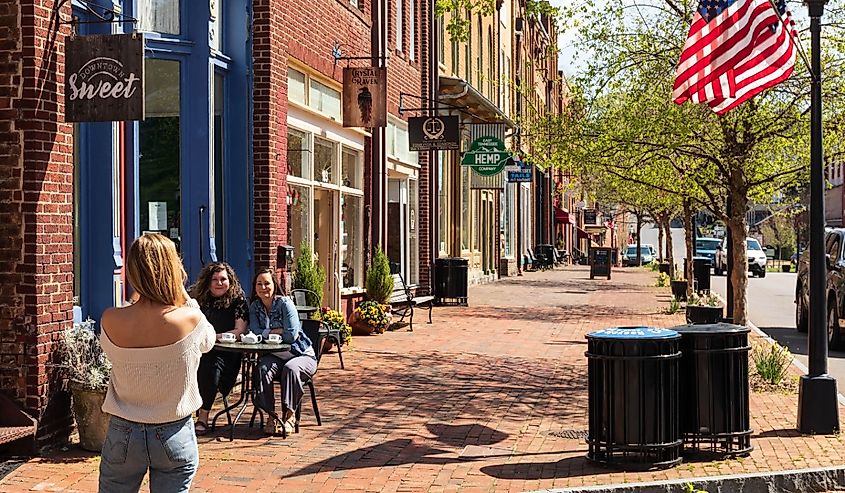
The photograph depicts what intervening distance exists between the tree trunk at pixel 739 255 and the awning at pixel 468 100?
11064mm

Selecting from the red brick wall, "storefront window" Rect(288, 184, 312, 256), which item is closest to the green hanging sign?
"storefront window" Rect(288, 184, 312, 256)

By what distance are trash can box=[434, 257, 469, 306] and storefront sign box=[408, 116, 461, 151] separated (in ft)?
14.9

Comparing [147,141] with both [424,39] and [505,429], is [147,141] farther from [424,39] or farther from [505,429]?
[424,39]

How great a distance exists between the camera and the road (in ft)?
50.3

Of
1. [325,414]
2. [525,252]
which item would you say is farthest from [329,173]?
[525,252]

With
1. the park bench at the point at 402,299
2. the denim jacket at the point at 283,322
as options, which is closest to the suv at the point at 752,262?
the park bench at the point at 402,299

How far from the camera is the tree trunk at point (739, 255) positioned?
47.8 ft

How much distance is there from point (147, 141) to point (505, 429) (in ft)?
15.1

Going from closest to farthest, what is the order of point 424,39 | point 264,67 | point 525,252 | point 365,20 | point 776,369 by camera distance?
1. point 776,369
2. point 264,67
3. point 365,20
4. point 424,39
5. point 525,252

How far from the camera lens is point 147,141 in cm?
1126

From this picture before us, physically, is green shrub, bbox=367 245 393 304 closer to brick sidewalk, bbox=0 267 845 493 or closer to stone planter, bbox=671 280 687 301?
brick sidewalk, bbox=0 267 845 493

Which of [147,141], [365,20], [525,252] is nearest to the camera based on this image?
[147,141]

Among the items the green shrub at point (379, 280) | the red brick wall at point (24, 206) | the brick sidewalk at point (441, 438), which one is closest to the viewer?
the brick sidewalk at point (441, 438)

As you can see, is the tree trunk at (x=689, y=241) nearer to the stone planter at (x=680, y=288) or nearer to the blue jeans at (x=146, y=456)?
the stone planter at (x=680, y=288)
